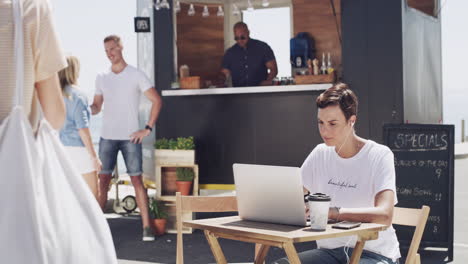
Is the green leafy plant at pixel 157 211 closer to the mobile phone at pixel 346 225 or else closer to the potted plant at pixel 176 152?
the potted plant at pixel 176 152

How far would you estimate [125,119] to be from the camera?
7.00m

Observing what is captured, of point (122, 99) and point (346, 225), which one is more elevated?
point (122, 99)

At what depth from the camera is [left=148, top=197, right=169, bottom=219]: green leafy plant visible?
7141 millimetres

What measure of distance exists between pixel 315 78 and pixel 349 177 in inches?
159

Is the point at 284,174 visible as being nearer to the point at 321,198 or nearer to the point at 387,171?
the point at 321,198

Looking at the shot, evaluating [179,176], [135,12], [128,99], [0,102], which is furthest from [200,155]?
[0,102]

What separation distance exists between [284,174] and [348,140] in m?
0.63

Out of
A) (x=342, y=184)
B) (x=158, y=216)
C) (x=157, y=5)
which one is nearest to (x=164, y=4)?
(x=157, y=5)

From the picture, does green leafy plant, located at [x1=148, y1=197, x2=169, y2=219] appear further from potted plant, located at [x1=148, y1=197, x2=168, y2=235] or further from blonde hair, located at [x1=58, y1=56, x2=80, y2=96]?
blonde hair, located at [x1=58, y1=56, x2=80, y2=96]

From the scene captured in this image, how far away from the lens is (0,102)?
2098 mm

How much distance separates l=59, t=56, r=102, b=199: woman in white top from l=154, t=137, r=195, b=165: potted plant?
1397mm

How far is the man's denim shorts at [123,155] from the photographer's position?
22.9 feet

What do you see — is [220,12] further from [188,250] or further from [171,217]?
[188,250]

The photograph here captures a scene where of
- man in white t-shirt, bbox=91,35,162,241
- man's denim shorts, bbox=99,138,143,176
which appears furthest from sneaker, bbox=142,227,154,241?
man's denim shorts, bbox=99,138,143,176
